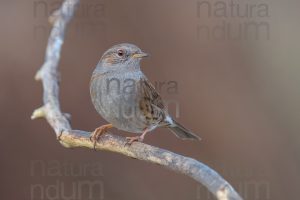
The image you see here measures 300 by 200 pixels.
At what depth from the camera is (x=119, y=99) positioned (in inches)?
Result: 163

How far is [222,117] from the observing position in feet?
23.0

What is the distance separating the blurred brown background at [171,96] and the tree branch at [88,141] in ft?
5.90

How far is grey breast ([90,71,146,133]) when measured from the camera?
13.6 ft

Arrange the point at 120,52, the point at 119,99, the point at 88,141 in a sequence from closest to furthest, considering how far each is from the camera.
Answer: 1. the point at 88,141
2. the point at 119,99
3. the point at 120,52

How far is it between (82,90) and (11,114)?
2.79 feet

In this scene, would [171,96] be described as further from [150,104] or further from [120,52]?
[120,52]

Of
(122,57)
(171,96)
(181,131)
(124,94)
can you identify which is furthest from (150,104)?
(171,96)

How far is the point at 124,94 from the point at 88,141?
44 centimetres

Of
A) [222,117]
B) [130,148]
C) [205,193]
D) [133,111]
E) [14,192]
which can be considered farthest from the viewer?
[222,117]

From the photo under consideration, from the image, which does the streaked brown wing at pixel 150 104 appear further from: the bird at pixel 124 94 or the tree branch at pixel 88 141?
the tree branch at pixel 88 141

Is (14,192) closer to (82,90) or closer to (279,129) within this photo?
(82,90)

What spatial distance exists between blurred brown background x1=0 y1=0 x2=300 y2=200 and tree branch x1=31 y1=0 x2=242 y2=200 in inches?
70.8

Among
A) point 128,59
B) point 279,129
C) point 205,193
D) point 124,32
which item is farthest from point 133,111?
point 279,129

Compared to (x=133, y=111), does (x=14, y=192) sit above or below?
below
